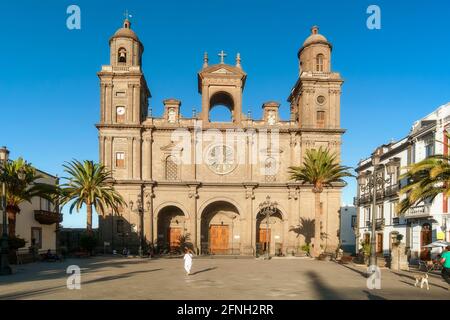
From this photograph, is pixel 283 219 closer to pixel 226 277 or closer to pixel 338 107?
pixel 338 107

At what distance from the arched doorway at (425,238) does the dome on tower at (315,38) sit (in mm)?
24484

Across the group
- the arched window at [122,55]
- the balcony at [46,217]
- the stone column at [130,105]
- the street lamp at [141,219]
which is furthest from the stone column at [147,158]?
the balcony at [46,217]

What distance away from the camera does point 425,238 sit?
3281 centimetres

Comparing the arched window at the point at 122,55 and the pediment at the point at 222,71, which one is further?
the pediment at the point at 222,71

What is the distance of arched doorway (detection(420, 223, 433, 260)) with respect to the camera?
31609 mm

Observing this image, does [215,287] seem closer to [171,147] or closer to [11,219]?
[11,219]

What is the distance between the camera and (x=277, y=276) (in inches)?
861

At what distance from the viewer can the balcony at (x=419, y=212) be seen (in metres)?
31.5

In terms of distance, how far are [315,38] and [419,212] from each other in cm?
2414

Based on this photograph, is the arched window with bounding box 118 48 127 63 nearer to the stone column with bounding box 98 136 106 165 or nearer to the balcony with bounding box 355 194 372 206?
the stone column with bounding box 98 136 106 165

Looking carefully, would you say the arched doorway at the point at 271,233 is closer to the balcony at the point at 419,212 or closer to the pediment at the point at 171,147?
the pediment at the point at 171,147

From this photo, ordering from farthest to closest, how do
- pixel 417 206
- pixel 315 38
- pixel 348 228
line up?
pixel 348 228, pixel 315 38, pixel 417 206

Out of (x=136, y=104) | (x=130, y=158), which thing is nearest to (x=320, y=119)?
(x=136, y=104)

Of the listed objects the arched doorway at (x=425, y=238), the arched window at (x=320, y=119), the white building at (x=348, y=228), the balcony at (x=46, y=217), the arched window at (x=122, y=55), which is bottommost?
Answer: the white building at (x=348, y=228)
